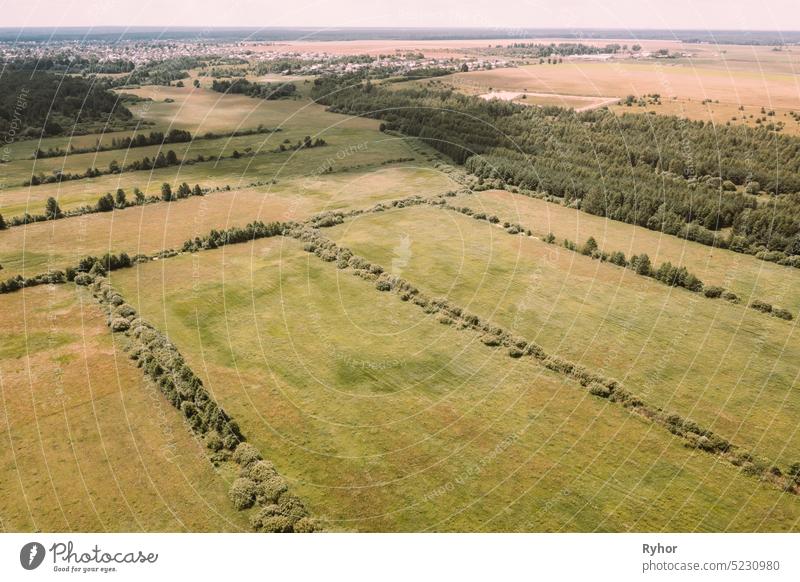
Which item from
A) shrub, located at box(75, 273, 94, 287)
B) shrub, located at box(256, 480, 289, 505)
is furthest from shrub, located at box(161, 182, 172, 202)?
shrub, located at box(256, 480, 289, 505)

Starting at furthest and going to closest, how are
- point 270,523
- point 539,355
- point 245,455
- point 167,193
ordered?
point 167,193 < point 539,355 < point 245,455 < point 270,523

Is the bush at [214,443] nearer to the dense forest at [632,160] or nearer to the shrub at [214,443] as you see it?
the shrub at [214,443]

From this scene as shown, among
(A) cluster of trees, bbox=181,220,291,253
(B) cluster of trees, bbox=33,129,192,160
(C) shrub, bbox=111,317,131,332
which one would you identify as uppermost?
(B) cluster of trees, bbox=33,129,192,160

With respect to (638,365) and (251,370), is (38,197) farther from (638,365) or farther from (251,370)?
(638,365)

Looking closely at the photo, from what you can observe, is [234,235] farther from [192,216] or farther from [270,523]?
[270,523]

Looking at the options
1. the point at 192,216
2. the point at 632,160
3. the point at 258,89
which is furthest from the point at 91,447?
the point at 258,89

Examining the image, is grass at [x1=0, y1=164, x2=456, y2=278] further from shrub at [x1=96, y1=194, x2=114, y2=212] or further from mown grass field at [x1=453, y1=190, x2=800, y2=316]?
mown grass field at [x1=453, y1=190, x2=800, y2=316]

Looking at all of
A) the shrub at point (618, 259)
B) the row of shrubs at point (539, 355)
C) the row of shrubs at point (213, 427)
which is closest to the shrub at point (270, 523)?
the row of shrubs at point (213, 427)
